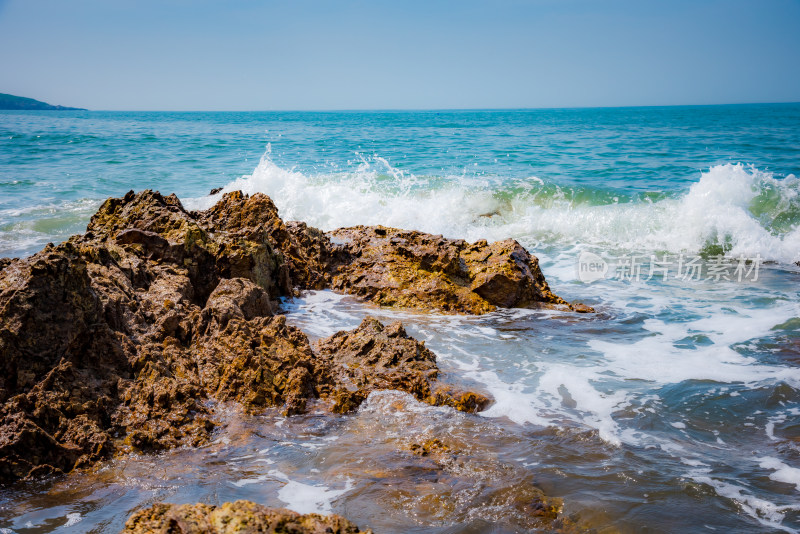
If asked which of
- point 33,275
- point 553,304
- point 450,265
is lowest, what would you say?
point 553,304

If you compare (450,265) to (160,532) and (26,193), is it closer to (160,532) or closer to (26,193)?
(160,532)

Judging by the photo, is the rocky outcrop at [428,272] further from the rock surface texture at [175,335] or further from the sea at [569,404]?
the sea at [569,404]

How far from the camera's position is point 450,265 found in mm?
6414

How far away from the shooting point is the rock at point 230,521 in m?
1.73

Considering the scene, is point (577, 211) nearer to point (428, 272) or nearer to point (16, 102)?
point (428, 272)

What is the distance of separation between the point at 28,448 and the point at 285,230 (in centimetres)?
416

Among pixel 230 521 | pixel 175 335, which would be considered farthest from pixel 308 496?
pixel 175 335

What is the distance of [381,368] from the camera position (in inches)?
165

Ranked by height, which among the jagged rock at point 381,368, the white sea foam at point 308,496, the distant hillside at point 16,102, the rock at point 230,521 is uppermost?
the distant hillside at point 16,102

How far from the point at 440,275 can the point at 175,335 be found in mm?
3028

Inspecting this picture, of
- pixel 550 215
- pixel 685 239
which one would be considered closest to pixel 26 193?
pixel 550 215

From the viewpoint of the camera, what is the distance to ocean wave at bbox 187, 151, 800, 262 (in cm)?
1104

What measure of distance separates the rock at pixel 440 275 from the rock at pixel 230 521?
435cm

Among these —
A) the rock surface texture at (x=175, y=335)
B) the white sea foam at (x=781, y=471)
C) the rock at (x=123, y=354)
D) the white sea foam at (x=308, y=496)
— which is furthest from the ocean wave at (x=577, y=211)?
the white sea foam at (x=308, y=496)
